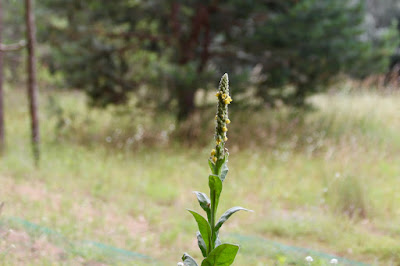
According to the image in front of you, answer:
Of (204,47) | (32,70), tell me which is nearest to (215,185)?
(32,70)

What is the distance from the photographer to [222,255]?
2.50 meters

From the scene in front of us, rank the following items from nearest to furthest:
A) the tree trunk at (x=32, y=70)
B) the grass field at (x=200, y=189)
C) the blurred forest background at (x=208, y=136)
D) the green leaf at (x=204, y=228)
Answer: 1. the green leaf at (x=204, y=228)
2. the grass field at (x=200, y=189)
3. the blurred forest background at (x=208, y=136)
4. the tree trunk at (x=32, y=70)

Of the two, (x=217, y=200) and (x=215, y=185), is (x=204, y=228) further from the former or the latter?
(x=215, y=185)

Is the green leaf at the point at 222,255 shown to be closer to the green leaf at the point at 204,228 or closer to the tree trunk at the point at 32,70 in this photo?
the green leaf at the point at 204,228

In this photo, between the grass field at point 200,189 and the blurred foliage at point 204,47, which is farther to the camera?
the blurred foliage at point 204,47

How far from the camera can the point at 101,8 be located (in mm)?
8773

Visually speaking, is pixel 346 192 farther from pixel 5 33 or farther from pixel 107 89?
pixel 5 33

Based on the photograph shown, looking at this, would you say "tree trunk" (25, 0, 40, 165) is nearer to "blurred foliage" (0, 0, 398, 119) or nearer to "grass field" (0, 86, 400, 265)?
"grass field" (0, 86, 400, 265)

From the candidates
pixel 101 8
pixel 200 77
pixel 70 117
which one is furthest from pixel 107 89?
pixel 200 77

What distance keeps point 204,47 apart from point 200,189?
3910mm

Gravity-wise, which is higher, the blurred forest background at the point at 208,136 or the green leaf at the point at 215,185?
the blurred forest background at the point at 208,136

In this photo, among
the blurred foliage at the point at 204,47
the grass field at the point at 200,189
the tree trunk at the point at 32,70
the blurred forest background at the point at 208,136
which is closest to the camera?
the grass field at the point at 200,189

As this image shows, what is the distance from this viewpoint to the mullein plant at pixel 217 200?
7.75 ft

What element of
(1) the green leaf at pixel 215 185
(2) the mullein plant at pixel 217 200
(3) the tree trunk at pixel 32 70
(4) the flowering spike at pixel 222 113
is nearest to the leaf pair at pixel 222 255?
(2) the mullein plant at pixel 217 200
